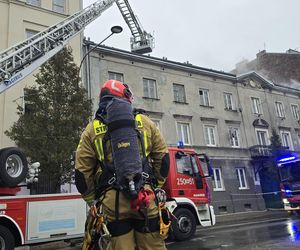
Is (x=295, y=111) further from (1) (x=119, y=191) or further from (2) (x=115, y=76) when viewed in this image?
(1) (x=119, y=191)

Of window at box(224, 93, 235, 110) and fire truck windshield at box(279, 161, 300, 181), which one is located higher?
window at box(224, 93, 235, 110)

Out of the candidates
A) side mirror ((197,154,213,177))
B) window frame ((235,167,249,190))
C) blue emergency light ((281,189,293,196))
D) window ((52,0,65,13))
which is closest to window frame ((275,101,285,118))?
window frame ((235,167,249,190))

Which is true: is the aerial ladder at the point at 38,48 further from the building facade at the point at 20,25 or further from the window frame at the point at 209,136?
the window frame at the point at 209,136

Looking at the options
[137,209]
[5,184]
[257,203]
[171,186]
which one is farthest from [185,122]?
[137,209]

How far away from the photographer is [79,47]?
63.6ft

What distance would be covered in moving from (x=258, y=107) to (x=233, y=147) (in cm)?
564

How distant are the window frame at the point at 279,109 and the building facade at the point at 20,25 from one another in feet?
64.7

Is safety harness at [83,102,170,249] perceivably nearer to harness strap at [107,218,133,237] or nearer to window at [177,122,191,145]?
harness strap at [107,218,133,237]

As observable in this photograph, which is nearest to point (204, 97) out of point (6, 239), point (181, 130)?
point (181, 130)

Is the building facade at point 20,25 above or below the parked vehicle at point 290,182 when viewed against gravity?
above

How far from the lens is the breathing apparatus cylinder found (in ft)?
8.38

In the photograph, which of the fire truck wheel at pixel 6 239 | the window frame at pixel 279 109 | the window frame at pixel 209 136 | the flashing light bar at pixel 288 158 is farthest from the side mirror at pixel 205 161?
the window frame at pixel 279 109

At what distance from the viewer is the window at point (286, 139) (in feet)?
99.3

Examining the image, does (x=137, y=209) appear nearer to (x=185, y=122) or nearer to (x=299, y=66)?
(x=185, y=122)
